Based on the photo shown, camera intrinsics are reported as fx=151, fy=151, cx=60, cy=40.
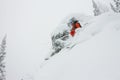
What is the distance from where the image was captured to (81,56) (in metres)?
7.14

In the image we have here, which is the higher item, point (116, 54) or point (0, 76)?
point (116, 54)

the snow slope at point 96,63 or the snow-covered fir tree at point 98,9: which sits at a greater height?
the snow-covered fir tree at point 98,9

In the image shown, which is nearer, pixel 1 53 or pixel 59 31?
pixel 59 31

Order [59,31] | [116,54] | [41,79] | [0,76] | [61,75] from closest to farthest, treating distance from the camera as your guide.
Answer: [116,54]
[61,75]
[41,79]
[59,31]
[0,76]

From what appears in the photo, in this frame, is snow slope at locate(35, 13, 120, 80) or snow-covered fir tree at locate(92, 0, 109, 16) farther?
snow-covered fir tree at locate(92, 0, 109, 16)

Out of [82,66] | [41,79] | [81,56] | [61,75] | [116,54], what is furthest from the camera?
[41,79]

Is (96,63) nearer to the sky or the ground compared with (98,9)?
nearer to the ground

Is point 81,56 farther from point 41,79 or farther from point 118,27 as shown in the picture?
point 118,27

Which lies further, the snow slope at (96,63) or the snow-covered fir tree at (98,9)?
the snow-covered fir tree at (98,9)

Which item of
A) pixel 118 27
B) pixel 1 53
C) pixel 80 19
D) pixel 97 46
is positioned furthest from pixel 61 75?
pixel 1 53

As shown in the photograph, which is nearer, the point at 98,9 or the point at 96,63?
the point at 96,63

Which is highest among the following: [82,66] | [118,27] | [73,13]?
A: [73,13]

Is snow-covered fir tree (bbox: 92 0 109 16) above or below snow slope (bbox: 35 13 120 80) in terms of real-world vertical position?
above

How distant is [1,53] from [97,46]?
23499 mm
